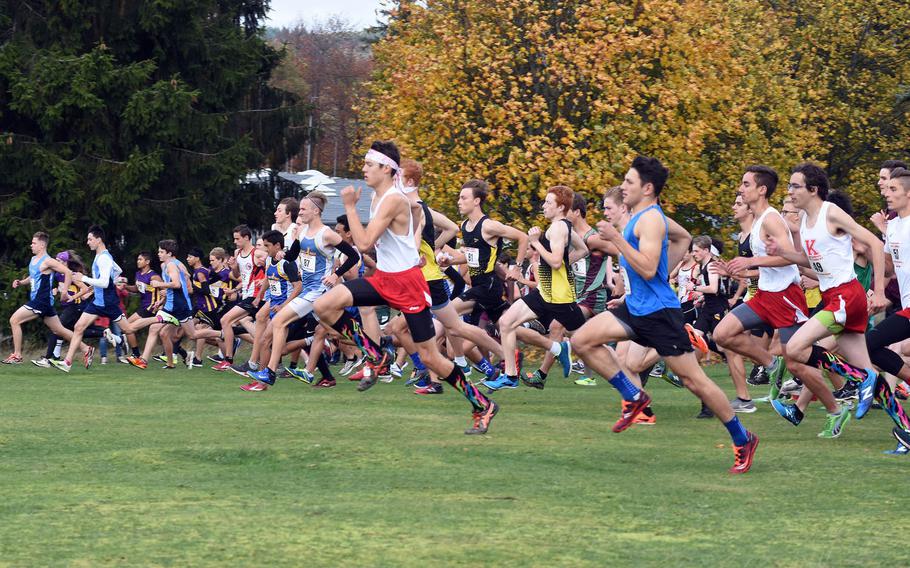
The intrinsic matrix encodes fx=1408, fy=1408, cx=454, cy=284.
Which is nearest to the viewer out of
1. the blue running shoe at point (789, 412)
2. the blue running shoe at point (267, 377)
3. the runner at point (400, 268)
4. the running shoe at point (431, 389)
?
the runner at point (400, 268)

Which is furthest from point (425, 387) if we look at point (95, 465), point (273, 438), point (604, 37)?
point (604, 37)

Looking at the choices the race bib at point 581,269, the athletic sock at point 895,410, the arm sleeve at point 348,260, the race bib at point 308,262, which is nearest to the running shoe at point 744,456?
the athletic sock at point 895,410

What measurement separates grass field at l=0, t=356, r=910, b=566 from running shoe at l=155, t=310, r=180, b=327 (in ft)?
25.2

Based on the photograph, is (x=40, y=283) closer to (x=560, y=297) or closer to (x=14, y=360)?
(x=14, y=360)

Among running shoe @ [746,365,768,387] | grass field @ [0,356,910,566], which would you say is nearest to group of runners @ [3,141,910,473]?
grass field @ [0,356,910,566]

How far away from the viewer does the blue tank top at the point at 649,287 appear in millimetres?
8922

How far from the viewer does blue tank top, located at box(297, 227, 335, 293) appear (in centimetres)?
1482

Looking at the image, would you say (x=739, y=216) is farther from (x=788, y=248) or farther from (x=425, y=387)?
(x=425, y=387)

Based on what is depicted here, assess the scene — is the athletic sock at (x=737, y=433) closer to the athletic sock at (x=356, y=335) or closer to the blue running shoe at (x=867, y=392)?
the blue running shoe at (x=867, y=392)

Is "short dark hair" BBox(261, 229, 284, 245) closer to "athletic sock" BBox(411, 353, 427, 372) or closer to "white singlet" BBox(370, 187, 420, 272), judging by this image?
"athletic sock" BBox(411, 353, 427, 372)

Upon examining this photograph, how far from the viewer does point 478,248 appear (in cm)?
1512

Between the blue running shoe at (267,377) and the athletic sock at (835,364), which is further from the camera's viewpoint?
the blue running shoe at (267,377)

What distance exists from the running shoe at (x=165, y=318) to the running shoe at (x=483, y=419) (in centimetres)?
1112

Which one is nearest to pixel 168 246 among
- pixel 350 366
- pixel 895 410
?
pixel 350 366
